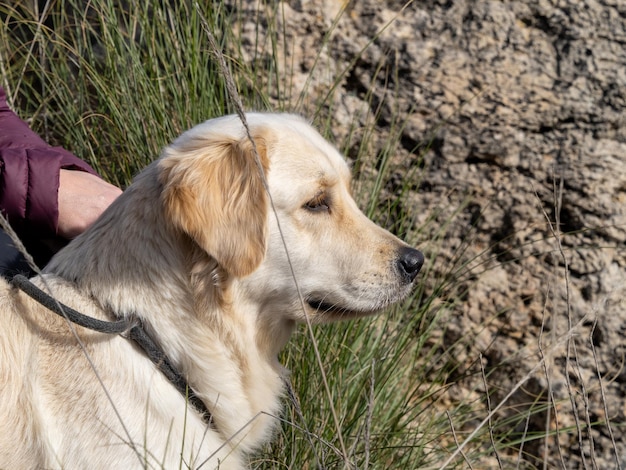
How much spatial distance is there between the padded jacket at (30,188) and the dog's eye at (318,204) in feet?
3.29

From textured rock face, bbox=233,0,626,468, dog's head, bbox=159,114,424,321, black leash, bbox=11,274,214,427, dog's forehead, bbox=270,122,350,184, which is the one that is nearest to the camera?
black leash, bbox=11,274,214,427

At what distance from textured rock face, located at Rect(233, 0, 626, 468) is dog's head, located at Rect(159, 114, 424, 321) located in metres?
1.29

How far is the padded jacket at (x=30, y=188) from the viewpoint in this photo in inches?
109

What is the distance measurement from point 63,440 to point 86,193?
3.49 feet

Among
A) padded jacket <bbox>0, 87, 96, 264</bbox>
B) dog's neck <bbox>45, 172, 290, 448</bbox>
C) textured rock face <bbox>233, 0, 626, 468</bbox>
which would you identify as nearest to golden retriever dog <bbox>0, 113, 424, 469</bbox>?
dog's neck <bbox>45, 172, 290, 448</bbox>

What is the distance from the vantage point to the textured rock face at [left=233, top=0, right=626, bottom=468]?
3789 millimetres

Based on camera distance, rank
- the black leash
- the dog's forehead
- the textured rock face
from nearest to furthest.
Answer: the black leash → the dog's forehead → the textured rock face

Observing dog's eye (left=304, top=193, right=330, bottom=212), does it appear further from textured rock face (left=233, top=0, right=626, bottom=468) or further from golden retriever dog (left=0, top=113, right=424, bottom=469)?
textured rock face (left=233, top=0, right=626, bottom=468)

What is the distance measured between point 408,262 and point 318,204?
1.20 ft

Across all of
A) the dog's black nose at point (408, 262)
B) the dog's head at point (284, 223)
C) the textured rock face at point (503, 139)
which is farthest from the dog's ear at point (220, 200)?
the textured rock face at point (503, 139)

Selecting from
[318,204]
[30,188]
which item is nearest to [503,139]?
[318,204]

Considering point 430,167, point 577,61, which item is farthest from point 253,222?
point 577,61

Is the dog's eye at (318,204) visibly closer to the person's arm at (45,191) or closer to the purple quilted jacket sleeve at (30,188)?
the person's arm at (45,191)

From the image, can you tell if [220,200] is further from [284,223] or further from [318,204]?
[318,204]
